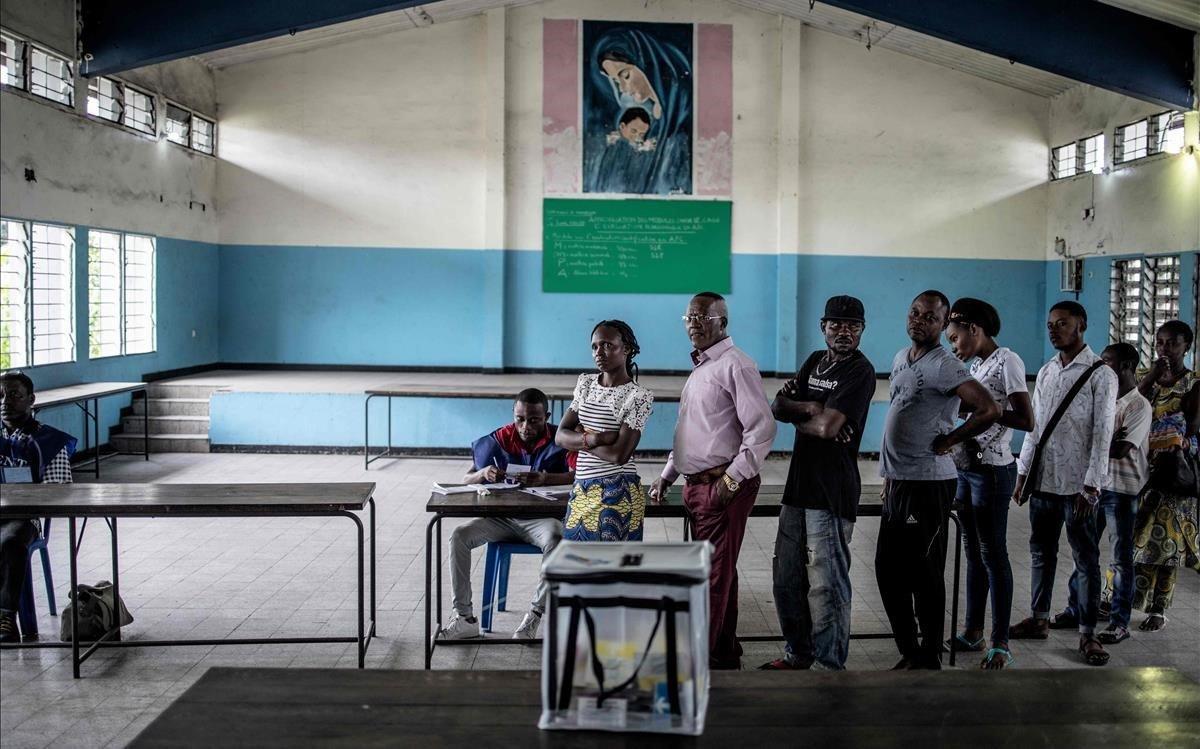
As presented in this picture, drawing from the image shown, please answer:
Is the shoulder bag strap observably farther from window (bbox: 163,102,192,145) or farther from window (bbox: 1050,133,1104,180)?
window (bbox: 163,102,192,145)

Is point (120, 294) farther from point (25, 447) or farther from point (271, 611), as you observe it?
point (271, 611)

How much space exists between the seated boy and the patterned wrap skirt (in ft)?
1.79

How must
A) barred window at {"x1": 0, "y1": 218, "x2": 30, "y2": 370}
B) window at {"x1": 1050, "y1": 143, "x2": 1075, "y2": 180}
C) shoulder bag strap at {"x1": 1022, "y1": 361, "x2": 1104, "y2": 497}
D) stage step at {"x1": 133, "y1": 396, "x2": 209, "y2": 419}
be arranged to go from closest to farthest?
shoulder bag strap at {"x1": 1022, "y1": 361, "x2": 1104, "y2": 497}
barred window at {"x1": 0, "y1": 218, "x2": 30, "y2": 370}
stage step at {"x1": 133, "y1": 396, "x2": 209, "y2": 419}
window at {"x1": 1050, "y1": 143, "x2": 1075, "y2": 180}

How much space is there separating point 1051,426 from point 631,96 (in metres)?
9.24

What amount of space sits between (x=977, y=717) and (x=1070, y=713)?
0.68ft

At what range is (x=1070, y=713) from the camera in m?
2.19

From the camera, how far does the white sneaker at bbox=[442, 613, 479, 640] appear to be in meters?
4.66

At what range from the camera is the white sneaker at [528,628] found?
4.70 metres

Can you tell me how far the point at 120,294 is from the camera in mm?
10648

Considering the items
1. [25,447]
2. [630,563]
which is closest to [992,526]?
[630,563]

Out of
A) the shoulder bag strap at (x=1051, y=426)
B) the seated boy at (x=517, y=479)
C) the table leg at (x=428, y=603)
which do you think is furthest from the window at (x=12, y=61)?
the shoulder bag strap at (x=1051, y=426)

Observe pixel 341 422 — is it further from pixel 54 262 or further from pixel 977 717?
pixel 977 717

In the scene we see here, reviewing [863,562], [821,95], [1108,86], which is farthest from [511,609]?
[821,95]

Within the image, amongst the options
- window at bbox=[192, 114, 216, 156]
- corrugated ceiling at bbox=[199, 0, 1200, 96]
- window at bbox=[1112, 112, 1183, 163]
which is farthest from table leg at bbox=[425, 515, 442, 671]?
window at bbox=[192, 114, 216, 156]
